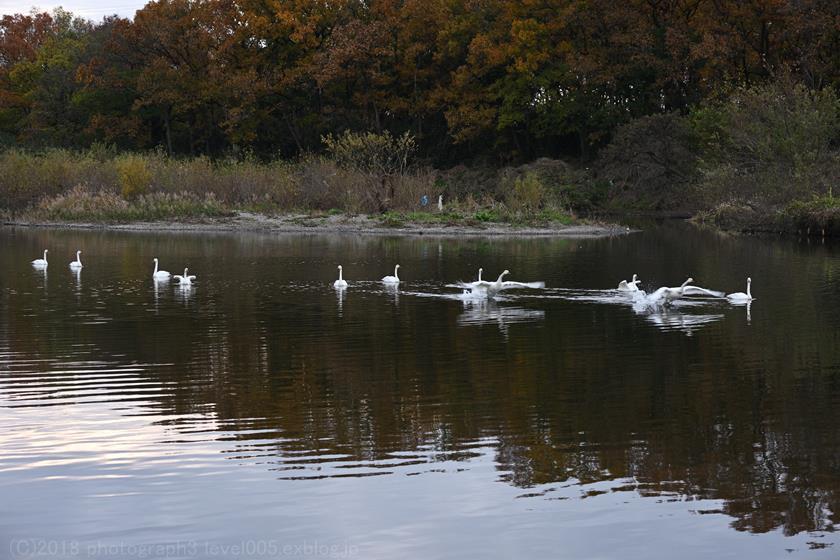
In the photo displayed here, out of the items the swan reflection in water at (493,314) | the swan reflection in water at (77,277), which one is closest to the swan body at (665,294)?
the swan reflection in water at (493,314)

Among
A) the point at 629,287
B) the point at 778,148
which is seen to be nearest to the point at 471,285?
the point at 629,287

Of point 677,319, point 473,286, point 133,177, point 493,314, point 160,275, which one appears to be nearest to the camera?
→ point 677,319

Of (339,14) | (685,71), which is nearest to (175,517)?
(685,71)

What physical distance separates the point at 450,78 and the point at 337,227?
26515 millimetres

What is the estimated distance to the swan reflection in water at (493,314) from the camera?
22.9 metres

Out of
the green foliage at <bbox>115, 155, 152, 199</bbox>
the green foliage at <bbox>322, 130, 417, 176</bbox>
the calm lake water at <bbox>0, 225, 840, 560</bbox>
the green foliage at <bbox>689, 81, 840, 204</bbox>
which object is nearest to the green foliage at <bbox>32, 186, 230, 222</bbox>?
the green foliage at <bbox>115, 155, 152, 199</bbox>

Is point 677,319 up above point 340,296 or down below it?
below

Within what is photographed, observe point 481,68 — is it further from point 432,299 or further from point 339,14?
point 432,299

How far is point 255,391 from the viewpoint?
15484 millimetres

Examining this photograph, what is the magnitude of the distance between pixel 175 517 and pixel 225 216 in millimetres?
45940

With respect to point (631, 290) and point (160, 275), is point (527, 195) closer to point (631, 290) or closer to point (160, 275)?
point (160, 275)

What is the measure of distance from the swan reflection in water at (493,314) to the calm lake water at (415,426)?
0.49 feet

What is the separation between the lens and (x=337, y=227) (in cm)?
5303

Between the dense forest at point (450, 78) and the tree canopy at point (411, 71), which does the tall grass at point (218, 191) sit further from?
the tree canopy at point (411, 71)
